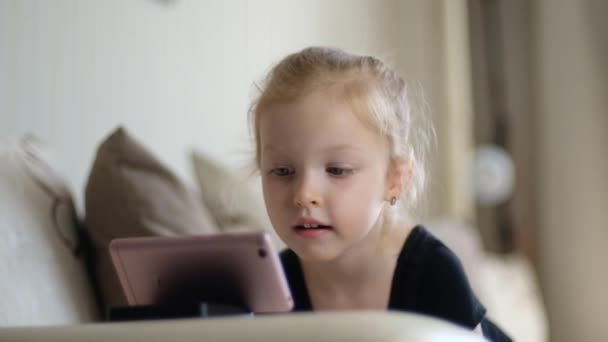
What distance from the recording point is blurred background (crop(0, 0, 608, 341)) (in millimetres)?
2285

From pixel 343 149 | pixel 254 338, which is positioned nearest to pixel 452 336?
pixel 254 338

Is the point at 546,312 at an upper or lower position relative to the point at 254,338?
lower

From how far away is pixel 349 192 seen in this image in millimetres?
1216

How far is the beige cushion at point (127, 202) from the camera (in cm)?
149

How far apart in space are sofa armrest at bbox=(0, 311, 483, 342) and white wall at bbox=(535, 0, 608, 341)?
120 inches

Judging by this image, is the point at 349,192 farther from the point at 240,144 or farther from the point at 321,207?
the point at 240,144

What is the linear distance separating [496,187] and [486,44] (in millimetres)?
734

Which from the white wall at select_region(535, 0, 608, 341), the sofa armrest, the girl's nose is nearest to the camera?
the sofa armrest

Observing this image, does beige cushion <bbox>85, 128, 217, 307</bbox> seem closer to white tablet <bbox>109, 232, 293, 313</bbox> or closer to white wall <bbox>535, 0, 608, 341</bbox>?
white tablet <bbox>109, 232, 293, 313</bbox>

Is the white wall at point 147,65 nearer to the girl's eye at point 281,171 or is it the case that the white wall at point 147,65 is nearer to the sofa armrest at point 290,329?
the girl's eye at point 281,171

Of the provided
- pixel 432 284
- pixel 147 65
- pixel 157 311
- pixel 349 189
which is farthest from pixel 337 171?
pixel 147 65

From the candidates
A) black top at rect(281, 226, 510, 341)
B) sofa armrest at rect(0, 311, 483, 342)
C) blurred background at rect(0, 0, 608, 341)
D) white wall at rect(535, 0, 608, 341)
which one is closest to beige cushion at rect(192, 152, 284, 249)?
blurred background at rect(0, 0, 608, 341)

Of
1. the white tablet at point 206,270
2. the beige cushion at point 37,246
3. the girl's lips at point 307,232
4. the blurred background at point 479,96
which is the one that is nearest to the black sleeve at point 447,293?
the girl's lips at point 307,232

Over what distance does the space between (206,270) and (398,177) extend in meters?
0.44
